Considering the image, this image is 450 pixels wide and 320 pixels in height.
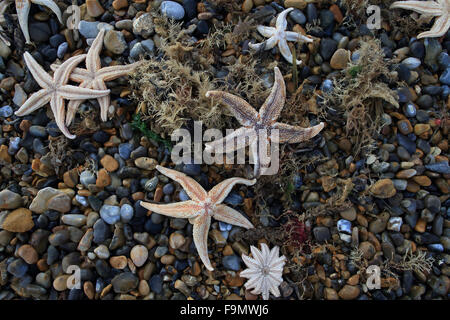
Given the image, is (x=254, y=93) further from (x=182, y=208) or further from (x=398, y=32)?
(x=398, y=32)

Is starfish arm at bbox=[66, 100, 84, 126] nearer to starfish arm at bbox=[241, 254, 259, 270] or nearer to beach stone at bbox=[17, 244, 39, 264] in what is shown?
beach stone at bbox=[17, 244, 39, 264]

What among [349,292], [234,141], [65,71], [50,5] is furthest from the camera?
[50,5]

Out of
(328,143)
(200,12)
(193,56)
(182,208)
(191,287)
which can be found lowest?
(191,287)

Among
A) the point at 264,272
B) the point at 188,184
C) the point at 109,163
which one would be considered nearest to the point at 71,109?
the point at 109,163

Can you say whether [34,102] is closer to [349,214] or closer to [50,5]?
[50,5]

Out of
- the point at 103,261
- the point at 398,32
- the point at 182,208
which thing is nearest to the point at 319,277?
the point at 182,208

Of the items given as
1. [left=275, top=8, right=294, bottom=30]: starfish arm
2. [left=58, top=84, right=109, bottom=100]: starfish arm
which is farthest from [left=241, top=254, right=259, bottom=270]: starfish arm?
[left=275, top=8, right=294, bottom=30]: starfish arm

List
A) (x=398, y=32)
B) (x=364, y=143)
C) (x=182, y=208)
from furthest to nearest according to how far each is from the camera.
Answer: (x=398, y=32) → (x=364, y=143) → (x=182, y=208)
